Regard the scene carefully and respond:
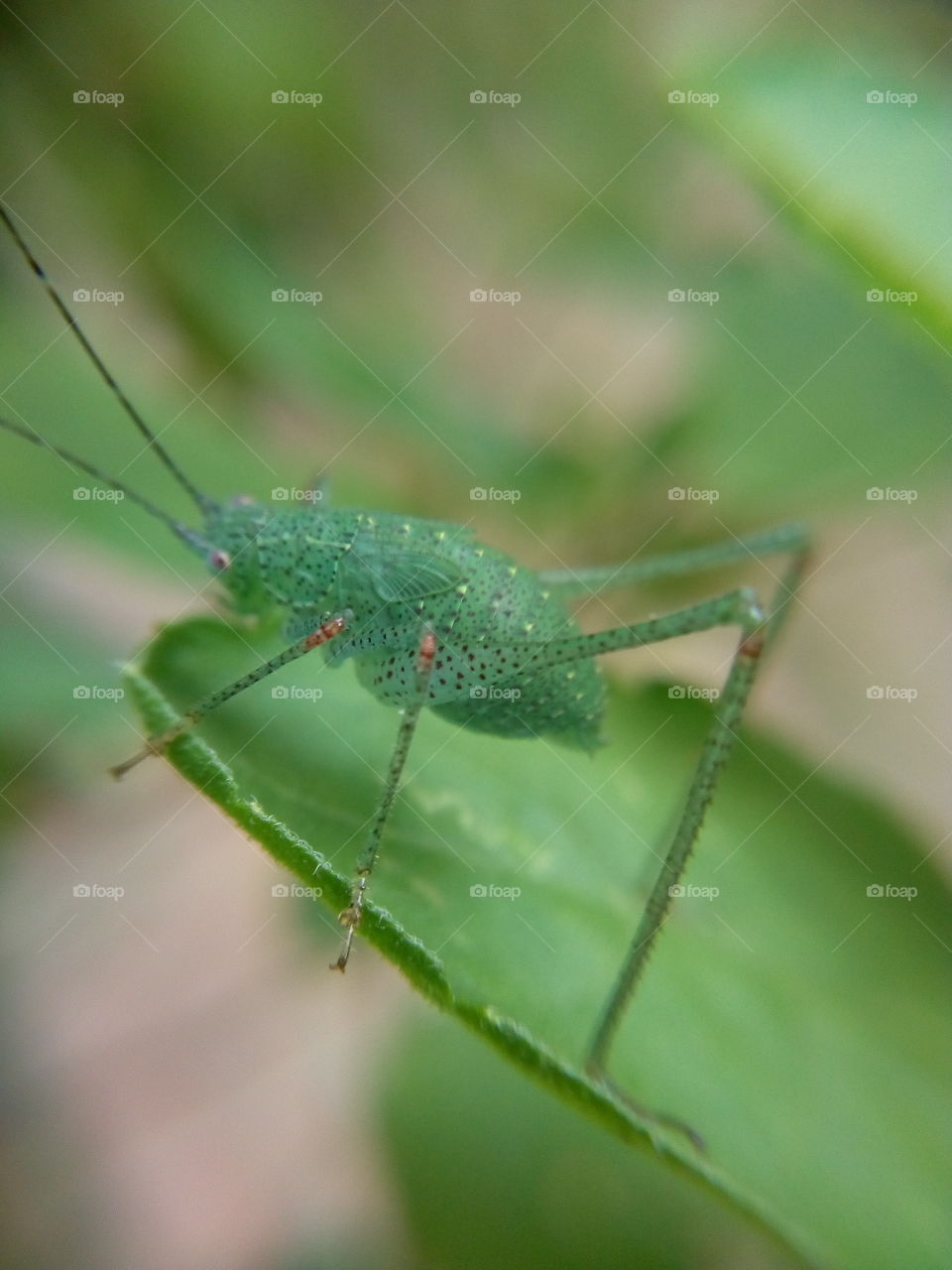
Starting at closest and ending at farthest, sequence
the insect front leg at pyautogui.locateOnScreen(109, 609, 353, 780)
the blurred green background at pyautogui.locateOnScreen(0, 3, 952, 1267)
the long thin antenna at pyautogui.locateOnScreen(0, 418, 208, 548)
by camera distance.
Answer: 1. the insect front leg at pyautogui.locateOnScreen(109, 609, 353, 780)
2. the long thin antenna at pyautogui.locateOnScreen(0, 418, 208, 548)
3. the blurred green background at pyautogui.locateOnScreen(0, 3, 952, 1267)

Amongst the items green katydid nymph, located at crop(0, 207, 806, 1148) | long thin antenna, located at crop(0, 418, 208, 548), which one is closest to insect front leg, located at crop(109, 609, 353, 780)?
green katydid nymph, located at crop(0, 207, 806, 1148)

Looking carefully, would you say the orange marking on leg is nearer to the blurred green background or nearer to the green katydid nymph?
the green katydid nymph

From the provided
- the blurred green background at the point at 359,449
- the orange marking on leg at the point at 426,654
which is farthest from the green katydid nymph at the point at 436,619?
the blurred green background at the point at 359,449

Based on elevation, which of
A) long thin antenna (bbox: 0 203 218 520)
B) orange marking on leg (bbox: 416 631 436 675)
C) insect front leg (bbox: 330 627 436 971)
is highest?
long thin antenna (bbox: 0 203 218 520)

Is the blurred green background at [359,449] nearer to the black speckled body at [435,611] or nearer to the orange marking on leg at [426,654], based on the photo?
the black speckled body at [435,611]

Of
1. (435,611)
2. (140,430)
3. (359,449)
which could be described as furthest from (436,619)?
(359,449)

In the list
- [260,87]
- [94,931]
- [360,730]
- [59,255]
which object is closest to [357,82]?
[260,87]

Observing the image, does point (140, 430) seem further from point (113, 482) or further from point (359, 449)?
point (359, 449)
